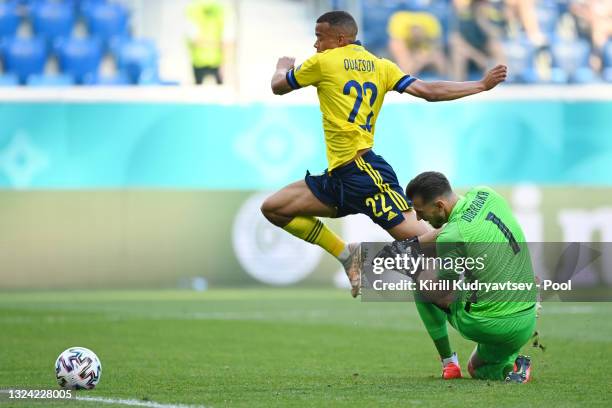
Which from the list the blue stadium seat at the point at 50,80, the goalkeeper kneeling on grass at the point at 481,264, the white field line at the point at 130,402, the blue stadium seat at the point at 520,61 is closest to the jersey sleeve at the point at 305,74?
the goalkeeper kneeling on grass at the point at 481,264

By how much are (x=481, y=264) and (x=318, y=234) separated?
6.20 ft

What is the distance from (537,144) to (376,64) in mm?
11948

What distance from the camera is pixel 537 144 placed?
19.6 m

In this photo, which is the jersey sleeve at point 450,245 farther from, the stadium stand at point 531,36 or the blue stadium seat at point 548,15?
the blue stadium seat at point 548,15

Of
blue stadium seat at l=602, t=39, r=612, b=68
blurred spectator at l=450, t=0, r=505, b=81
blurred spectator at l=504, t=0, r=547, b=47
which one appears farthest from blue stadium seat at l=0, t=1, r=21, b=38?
blue stadium seat at l=602, t=39, r=612, b=68

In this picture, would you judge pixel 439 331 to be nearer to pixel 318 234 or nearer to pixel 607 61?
pixel 318 234

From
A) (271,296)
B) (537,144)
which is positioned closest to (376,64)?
(271,296)

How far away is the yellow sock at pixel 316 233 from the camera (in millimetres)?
8633

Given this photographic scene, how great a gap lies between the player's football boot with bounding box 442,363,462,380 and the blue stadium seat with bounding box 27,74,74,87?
490 inches

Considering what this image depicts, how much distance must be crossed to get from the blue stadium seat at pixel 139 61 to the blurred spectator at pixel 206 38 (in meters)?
0.67

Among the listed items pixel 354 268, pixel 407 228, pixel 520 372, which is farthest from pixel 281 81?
pixel 520 372

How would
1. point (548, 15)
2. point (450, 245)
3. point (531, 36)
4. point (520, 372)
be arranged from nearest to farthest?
point (450, 245) → point (520, 372) → point (531, 36) → point (548, 15)

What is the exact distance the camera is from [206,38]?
63.2 ft

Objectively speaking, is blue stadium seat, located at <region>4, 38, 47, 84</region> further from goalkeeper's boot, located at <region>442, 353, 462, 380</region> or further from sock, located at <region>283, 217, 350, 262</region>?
goalkeeper's boot, located at <region>442, 353, 462, 380</region>
